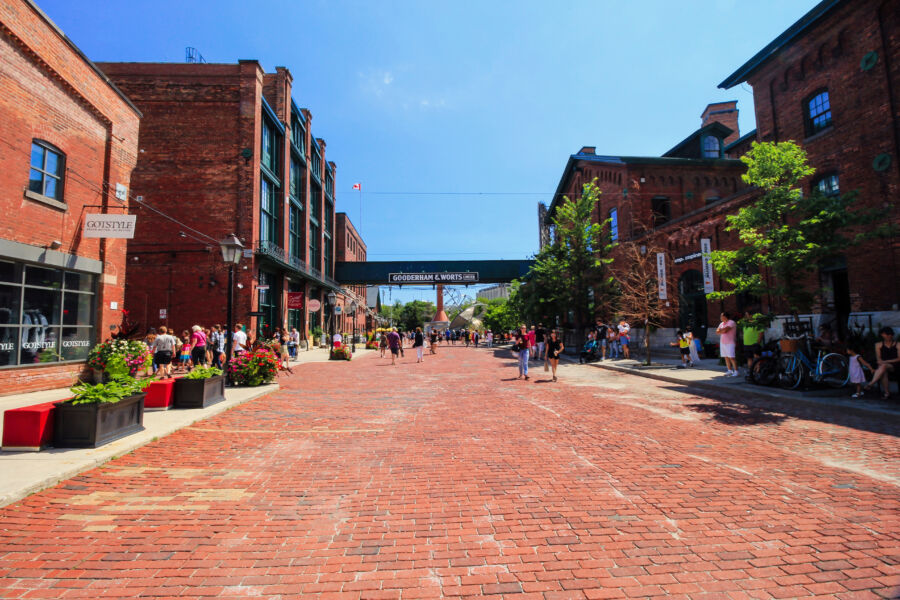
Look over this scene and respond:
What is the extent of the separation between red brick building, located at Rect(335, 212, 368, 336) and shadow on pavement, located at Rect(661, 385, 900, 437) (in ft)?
123

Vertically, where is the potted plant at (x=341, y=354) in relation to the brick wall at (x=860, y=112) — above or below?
below

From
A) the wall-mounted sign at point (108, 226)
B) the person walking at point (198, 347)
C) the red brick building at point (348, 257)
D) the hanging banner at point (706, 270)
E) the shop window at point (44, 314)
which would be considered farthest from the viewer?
the red brick building at point (348, 257)

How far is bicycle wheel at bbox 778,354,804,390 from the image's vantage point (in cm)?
990

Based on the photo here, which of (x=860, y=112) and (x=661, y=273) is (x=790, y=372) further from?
(x=661, y=273)

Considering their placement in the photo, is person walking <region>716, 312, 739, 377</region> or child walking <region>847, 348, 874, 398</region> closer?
child walking <region>847, 348, 874, 398</region>

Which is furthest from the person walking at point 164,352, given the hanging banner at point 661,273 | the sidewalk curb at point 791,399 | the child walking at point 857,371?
the hanging banner at point 661,273

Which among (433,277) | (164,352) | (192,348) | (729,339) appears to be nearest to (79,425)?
(164,352)

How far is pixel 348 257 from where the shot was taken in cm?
5472

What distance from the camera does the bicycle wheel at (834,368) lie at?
9617mm

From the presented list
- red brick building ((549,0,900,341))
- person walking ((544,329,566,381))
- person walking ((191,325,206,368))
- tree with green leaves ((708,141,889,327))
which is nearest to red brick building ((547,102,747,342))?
red brick building ((549,0,900,341))

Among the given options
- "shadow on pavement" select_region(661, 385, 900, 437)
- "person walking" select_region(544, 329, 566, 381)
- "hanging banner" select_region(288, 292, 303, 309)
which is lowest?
"shadow on pavement" select_region(661, 385, 900, 437)

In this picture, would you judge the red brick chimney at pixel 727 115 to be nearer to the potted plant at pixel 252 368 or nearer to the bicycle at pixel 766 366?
the bicycle at pixel 766 366

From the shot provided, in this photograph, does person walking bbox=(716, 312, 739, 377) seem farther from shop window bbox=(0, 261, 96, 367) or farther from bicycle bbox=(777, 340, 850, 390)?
shop window bbox=(0, 261, 96, 367)

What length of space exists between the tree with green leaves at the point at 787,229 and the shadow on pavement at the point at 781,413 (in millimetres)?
2509
